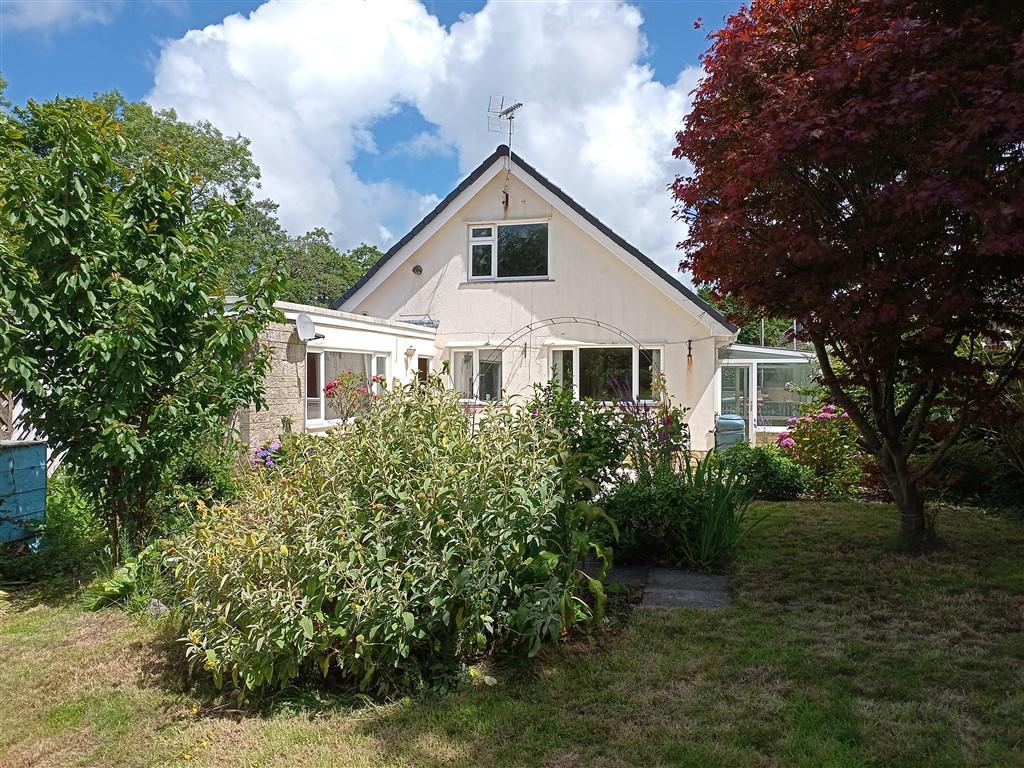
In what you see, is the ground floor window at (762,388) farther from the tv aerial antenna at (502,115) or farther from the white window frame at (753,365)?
the tv aerial antenna at (502,115)

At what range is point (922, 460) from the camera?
814cm

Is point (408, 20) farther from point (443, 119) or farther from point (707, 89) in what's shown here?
point (443, 119)

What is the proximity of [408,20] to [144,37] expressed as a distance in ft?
15.1

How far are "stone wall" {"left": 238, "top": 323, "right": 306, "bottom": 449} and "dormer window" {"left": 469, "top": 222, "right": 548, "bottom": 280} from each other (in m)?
6.38

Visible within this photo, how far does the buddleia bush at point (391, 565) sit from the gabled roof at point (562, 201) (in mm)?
11221

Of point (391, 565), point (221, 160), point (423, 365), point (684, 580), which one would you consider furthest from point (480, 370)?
point (221, 160)

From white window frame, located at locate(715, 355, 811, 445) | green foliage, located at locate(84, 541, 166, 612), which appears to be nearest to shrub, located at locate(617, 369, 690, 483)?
green foliage, located at locate(84, 541, 166, 612)

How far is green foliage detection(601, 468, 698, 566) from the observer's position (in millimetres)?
5973

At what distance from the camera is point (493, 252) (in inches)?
642

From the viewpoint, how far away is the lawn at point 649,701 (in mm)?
3135

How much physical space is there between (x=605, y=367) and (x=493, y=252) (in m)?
3.65

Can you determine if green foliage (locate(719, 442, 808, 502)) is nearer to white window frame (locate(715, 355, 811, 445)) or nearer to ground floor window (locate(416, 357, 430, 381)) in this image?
white window frame (locate(715, 355, 811, 445))

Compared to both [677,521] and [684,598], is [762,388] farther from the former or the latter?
→ [684,598]

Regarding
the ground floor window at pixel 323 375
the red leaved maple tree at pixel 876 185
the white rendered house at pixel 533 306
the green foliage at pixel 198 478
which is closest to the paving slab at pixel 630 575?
the red leaved maple tree at pixel 876 185
